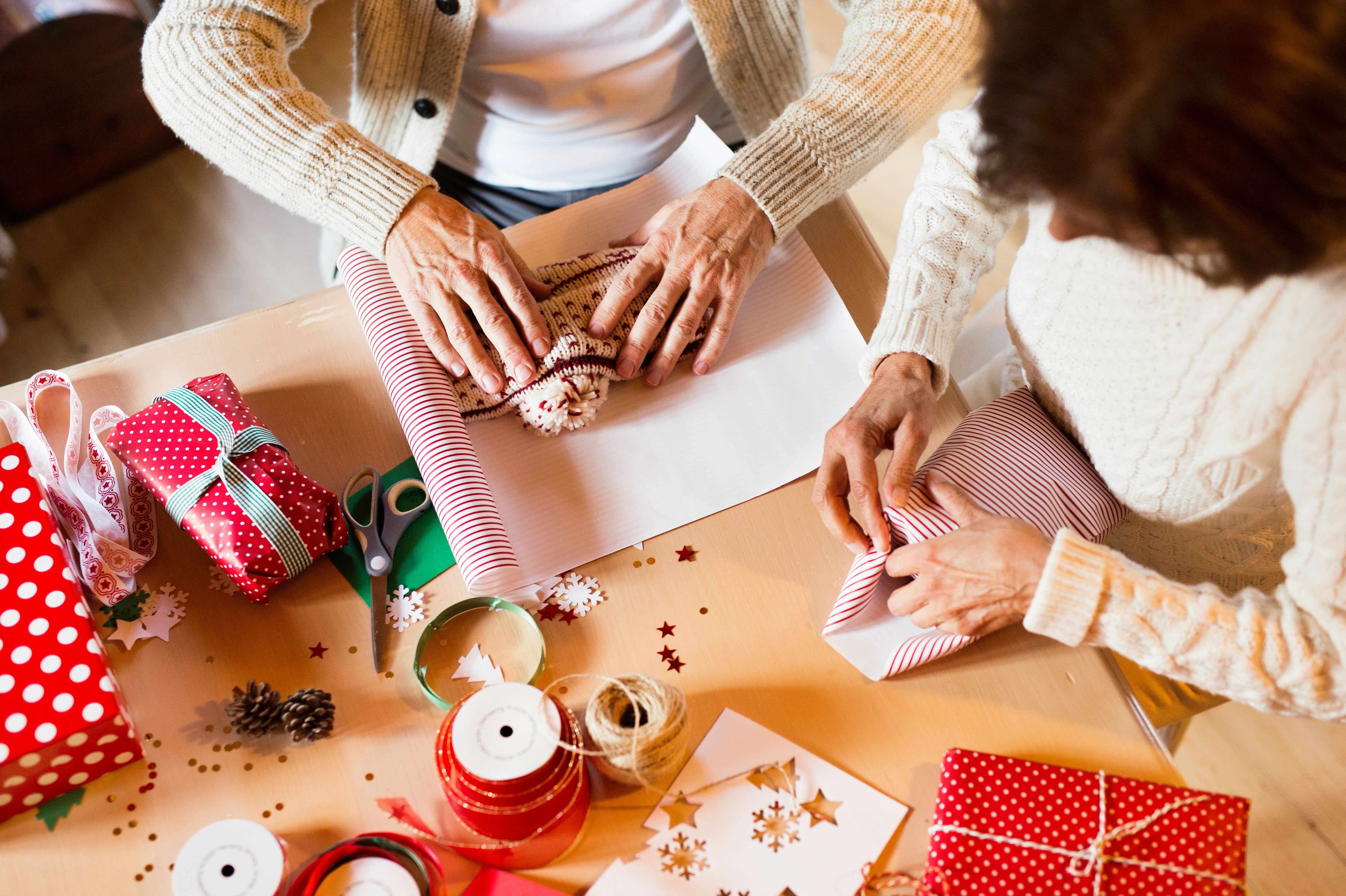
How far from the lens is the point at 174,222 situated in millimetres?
2361

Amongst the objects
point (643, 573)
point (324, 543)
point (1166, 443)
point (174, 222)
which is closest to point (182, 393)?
point (324, 543)

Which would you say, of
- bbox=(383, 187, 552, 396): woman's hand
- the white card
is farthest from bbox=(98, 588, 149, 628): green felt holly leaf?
the white card

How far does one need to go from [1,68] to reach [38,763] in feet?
6.68

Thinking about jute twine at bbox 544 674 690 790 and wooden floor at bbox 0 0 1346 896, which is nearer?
jute twine at bbox 544 674 690 790

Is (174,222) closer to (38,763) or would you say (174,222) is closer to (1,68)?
(1,68)

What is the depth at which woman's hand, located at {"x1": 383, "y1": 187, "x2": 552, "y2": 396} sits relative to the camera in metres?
0.96

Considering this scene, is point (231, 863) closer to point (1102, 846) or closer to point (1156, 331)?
point (1102, 846)

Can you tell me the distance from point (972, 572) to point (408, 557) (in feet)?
1.74

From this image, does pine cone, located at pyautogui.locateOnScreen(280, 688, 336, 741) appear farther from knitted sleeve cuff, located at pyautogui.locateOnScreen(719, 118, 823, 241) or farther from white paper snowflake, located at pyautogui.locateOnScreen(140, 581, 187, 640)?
knitted sleeve cuff, located at pyautogui.locateOnScreen(719, 118, 823, 241)

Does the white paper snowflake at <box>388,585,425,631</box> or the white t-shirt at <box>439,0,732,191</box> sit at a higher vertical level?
the white t-shirt at <box>439,0,732,191</box>

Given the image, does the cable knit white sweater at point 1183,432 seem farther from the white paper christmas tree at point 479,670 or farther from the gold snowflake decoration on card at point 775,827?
the white paper christmas tree at point 479,670

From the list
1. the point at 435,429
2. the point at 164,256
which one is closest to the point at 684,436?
the point at 435,429

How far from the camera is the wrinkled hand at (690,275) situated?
100 cm

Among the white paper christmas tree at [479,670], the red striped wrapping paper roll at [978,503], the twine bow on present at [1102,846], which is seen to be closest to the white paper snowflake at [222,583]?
the white paper christmas tree at [479,670]
